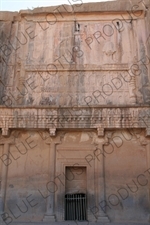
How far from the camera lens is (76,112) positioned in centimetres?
977

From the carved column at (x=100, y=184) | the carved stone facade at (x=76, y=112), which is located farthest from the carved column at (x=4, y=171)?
the carved column at (x=100, y=184)

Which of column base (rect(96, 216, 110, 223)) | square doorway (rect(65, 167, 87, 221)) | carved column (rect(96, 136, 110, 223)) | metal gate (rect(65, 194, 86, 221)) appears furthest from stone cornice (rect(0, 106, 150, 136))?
column base (rect(96, 216, 110, 223))

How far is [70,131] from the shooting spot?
→ 33.2 feet

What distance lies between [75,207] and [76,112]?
309 cm

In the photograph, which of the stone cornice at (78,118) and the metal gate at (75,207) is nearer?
the metal gate at (75,207)

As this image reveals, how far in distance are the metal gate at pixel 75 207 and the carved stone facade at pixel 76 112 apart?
0.47 feet

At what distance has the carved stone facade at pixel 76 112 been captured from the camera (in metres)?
9.40

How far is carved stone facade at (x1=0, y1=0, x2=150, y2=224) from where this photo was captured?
9398mm

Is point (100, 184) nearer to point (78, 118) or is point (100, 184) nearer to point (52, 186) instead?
point (52, 186)

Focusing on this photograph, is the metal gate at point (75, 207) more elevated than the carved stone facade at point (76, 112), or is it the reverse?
the carved stone facade at point (76, 112)

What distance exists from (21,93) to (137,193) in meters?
5.49

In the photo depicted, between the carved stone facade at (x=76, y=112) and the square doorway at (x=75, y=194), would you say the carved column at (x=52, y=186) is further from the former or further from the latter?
the square doorway at (x=75, y=194)

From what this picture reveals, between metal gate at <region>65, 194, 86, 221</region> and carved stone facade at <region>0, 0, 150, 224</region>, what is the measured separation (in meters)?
0.14

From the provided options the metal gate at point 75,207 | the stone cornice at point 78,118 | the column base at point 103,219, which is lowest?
the column base at point 103,219
